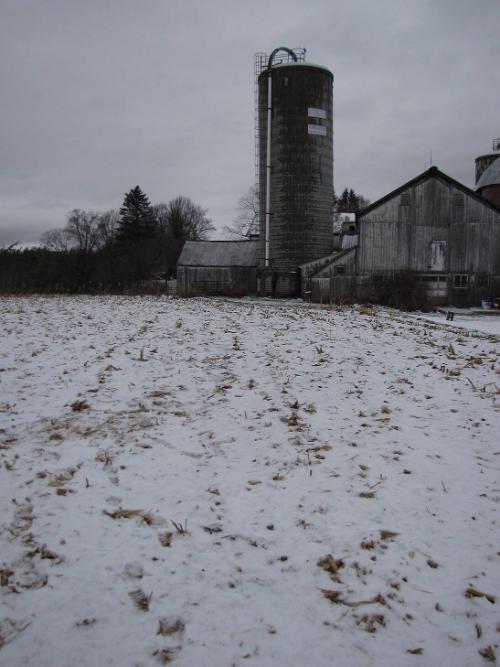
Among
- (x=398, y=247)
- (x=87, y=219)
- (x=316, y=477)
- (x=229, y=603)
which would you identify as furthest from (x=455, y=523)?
(x=87, y=219)

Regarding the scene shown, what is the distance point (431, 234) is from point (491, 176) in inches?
605

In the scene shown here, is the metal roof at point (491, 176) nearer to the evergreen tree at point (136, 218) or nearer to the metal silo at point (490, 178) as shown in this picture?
the metal silo at point (490, 178)

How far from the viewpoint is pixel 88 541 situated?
11.0 ft

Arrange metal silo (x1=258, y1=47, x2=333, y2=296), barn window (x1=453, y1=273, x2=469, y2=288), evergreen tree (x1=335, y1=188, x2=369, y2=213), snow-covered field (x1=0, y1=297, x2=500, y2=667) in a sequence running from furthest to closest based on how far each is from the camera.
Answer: evergreen tree (x1=335, y1=188, x2=369, y2=213) → metal silo (x1=258, y1=47, x2=333, y2=296) → barn window (x1=453, y1=273, x2=469, y2=288) → snow-covered field (x1=0, y1=297, x2=500, y2=667)

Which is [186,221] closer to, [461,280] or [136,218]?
[136,218]

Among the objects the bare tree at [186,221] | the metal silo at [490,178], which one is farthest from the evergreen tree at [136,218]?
the metal silo at [490,178]

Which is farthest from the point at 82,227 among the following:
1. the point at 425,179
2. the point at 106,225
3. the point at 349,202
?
the point at 425,179

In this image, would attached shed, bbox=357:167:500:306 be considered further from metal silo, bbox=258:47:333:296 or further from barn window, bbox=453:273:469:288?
metal silo, bbox=258:47:333:296

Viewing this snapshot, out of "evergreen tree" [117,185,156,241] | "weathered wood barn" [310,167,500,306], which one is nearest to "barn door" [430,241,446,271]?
"weathered wood barn" [310,167,500,306]

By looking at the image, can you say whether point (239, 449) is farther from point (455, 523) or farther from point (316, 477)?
point (455, 523)

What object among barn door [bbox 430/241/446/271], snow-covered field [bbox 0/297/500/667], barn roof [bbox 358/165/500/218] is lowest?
snow-covered field [bbox 0/297/500/667]

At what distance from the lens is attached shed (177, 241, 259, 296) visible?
3533cm

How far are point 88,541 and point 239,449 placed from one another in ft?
6.17

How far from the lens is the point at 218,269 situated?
1410 inches
